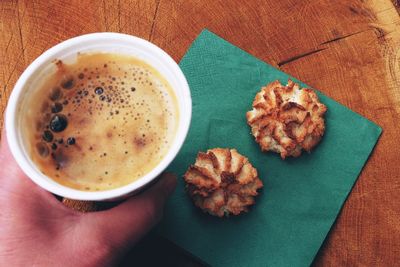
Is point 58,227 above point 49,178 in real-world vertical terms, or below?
below

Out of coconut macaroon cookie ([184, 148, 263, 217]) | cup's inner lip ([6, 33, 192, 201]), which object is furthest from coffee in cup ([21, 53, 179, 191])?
coconut macaroon cookie ([184, 148, 263, 217])

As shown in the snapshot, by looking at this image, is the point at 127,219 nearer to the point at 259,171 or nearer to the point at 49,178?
the point at 49,178

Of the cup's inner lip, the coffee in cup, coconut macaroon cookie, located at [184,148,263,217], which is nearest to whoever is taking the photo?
the cup's inner lip

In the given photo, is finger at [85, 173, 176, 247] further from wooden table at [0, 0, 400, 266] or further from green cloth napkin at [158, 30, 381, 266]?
wooden table at [0, 0, 400, 266]

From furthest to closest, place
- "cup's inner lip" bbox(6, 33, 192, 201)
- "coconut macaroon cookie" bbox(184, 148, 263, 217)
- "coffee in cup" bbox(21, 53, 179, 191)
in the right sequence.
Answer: "coconut macaroon cookie" bbox(184, 148, 263, 217)
"coffee in cup" bbox(21, 53, 179, 191)
"cup's inner lip" bbox(6, 33, 192, 201)

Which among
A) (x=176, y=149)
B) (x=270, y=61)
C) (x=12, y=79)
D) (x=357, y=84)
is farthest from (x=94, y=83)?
(x=357, y=84)

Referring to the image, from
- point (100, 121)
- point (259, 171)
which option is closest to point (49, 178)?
point (100, 121)

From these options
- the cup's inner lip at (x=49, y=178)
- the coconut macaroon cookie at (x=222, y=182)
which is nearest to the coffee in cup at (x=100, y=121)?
the cup's inner lip at (x=49, y=178)
